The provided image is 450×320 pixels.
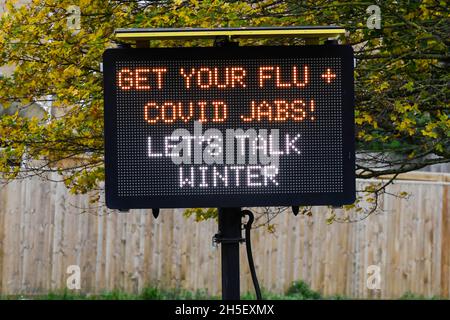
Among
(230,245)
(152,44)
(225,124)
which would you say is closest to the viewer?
(225,124)

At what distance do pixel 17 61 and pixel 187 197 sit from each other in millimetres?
4089

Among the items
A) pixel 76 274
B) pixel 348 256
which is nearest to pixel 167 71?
pixel 76 274

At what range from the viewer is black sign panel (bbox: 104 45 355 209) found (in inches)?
252

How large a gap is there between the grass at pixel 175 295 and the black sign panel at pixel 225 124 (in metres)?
8.73

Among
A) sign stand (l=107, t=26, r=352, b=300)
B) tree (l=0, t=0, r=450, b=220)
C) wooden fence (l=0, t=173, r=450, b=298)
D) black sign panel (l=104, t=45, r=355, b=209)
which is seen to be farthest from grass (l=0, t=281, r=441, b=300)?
black sign panel (l=104, t=45, r=355, b=209)

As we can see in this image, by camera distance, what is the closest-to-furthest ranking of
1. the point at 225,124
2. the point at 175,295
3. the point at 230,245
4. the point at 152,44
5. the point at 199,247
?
the point at 225,124, the point at 230,245, the point at 152,44, the point at 175,295, the point at 199,247

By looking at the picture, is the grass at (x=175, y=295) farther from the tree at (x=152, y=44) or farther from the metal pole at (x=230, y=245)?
the metal pole at (x=230, y=245)

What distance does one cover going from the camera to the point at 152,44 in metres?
9.66

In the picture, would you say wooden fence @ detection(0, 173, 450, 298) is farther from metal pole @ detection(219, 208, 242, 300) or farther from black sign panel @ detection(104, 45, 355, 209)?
black sign panel @ detection(104, 45, 355, 209)

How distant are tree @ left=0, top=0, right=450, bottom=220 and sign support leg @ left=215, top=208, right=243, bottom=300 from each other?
8.35 feet

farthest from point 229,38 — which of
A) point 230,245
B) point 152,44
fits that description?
point 152,44

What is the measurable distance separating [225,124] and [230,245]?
978 mm

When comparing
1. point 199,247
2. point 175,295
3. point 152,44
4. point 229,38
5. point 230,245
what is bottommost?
point 175,295

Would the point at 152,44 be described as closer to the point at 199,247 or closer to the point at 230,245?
the point at 230,245
